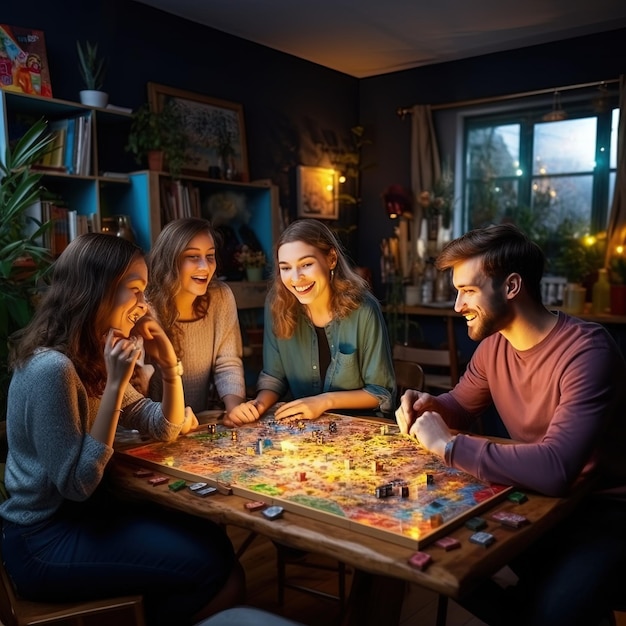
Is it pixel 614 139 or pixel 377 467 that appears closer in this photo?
pixel 377 467

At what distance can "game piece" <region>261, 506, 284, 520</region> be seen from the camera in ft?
4.10

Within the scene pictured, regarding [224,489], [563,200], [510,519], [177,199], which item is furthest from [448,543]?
[563,200]

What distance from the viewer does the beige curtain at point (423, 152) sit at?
525 cm

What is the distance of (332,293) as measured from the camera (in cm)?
233

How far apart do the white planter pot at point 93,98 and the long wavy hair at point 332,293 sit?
68.2 inches

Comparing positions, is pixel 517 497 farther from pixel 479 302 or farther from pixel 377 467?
pixel 479 302

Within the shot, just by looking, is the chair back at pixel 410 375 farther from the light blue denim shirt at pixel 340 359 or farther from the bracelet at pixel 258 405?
the bracelet at pixel 258 405

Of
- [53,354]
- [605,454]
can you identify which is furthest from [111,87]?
[605,454]

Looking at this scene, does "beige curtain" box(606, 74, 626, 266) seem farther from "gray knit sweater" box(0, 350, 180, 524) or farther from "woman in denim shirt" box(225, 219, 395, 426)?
"gray knit sweater" box(0, 350, 180, 524)

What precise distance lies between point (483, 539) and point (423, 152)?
14.7ft

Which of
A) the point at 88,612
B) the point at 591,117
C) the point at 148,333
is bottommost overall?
the point at 88,612

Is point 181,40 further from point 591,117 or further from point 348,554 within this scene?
point 348,554

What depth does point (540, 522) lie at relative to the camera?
1.25 meters

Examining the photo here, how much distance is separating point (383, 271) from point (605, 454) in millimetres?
3953
